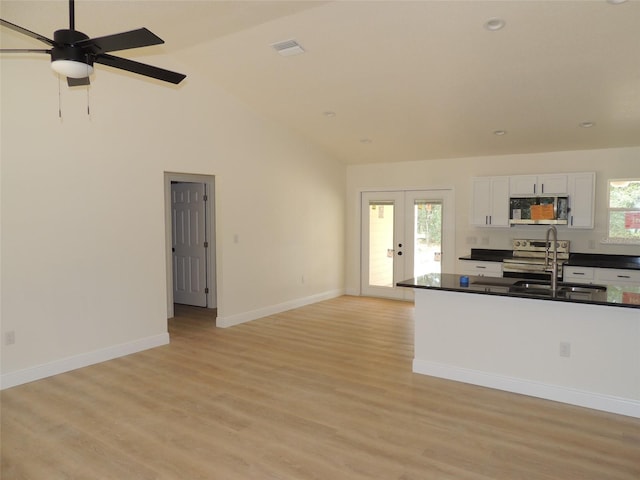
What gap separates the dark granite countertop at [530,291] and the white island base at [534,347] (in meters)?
0.07

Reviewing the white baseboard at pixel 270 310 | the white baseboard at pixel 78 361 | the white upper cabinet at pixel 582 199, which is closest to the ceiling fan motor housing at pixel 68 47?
the white baseboard at pixel 78 361

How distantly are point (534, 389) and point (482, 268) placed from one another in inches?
126

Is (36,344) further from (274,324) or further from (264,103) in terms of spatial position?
(264,103)

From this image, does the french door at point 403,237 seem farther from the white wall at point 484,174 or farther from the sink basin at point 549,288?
the sink basin at point 549,288

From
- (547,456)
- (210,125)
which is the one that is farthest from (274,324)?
(547,456)

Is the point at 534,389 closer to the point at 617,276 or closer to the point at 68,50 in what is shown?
the point at 617,276

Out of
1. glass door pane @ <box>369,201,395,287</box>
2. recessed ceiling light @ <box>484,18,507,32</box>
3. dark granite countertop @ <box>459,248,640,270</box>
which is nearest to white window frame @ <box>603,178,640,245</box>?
dark granite countertop @ <box>459,248,640,270</box>

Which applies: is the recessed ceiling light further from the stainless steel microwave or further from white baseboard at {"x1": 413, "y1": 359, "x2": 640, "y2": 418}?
white baseboard at {"x1": 413, "y1": 359, "x2": 640, "y2": 418}

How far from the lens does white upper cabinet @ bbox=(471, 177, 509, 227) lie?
662 cm

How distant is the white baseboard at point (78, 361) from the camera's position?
157 inches

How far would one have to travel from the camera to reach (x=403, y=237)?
7.99 m

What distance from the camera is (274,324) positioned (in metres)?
6.21

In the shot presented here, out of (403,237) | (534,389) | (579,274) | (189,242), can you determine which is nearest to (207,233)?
(189,242)

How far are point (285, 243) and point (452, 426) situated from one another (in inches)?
170
